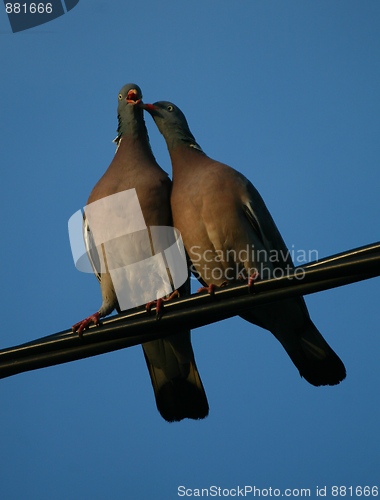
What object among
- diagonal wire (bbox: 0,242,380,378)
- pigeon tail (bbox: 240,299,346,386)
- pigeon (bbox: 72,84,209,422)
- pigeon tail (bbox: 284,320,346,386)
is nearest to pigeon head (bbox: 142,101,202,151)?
pigeon (bbox: 72,84,209,422)

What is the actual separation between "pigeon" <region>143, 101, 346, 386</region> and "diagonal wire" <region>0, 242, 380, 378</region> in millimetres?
1604

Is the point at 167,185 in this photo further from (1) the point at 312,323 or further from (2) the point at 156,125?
(1) the point at 312,323

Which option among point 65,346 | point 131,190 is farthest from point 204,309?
point 131,190

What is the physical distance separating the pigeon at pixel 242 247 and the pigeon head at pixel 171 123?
447 mm

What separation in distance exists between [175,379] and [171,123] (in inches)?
70.0

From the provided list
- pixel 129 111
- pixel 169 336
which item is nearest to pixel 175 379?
pixel 169 336

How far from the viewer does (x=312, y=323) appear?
5.42 m

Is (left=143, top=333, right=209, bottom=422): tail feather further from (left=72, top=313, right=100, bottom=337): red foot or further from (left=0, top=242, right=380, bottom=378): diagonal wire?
(left=0, top=242, right=380, bottom=378): diagonal wire

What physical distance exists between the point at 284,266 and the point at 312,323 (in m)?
0.42

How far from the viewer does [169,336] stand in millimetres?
5488

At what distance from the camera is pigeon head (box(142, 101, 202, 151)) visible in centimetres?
596

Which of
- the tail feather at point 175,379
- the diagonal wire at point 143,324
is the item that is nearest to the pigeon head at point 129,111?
the tail feather at point 175,379

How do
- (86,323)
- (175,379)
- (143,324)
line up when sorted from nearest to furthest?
(143,324)
(86,323)
(175,379)

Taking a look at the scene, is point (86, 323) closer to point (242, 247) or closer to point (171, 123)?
point (242, 247)
